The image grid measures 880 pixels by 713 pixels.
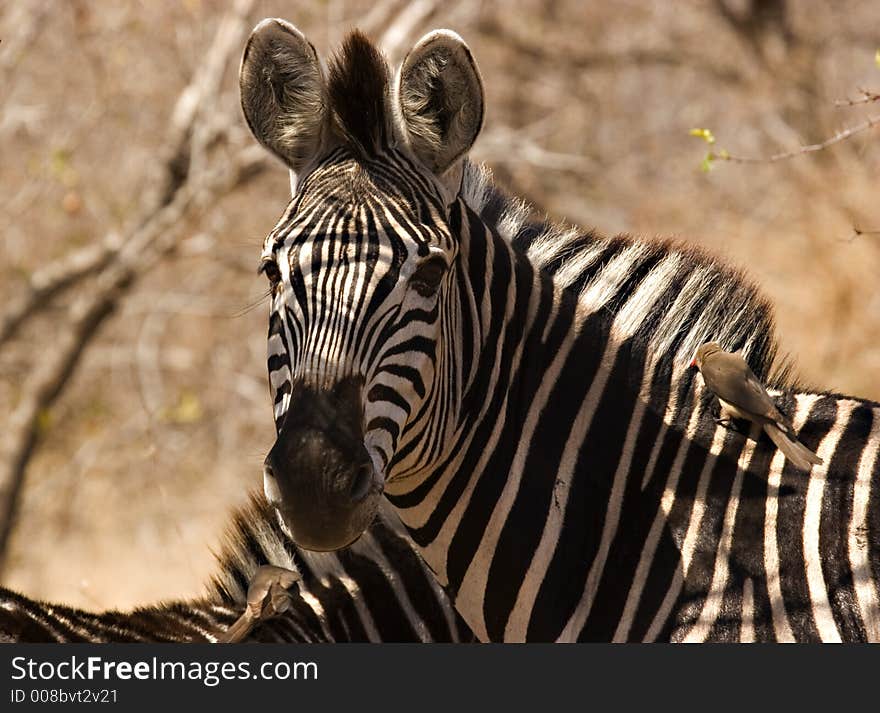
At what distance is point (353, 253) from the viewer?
12.4 ft

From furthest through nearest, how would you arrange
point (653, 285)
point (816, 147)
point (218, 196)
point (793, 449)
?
point (218, 196) < point (816, 147) < point (653, 285) < point (793, 449)

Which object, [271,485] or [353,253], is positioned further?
[353,253]

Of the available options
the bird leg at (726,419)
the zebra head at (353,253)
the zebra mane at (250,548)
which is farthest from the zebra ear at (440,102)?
the zebra mane at (250,548)

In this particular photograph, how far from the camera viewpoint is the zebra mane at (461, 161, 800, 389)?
436 centimetres

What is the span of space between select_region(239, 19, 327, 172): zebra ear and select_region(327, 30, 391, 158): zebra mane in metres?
0.09

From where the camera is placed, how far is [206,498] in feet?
46.9

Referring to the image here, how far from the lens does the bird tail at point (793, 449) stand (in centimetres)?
387

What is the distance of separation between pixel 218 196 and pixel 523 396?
6.54 meters

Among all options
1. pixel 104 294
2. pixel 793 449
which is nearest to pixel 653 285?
pixel 793 449

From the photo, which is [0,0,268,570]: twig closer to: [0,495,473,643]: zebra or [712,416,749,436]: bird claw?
[0,495,473,643]: zebra

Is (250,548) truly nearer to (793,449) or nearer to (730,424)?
(730,424)

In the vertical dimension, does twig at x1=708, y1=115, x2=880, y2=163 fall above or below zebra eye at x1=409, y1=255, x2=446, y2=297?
above

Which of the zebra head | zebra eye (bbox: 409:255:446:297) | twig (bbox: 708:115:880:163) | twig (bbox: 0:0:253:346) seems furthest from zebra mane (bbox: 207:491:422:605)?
twig (bbox: 0:0:253:346)

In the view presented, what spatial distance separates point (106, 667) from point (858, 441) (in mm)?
2773
